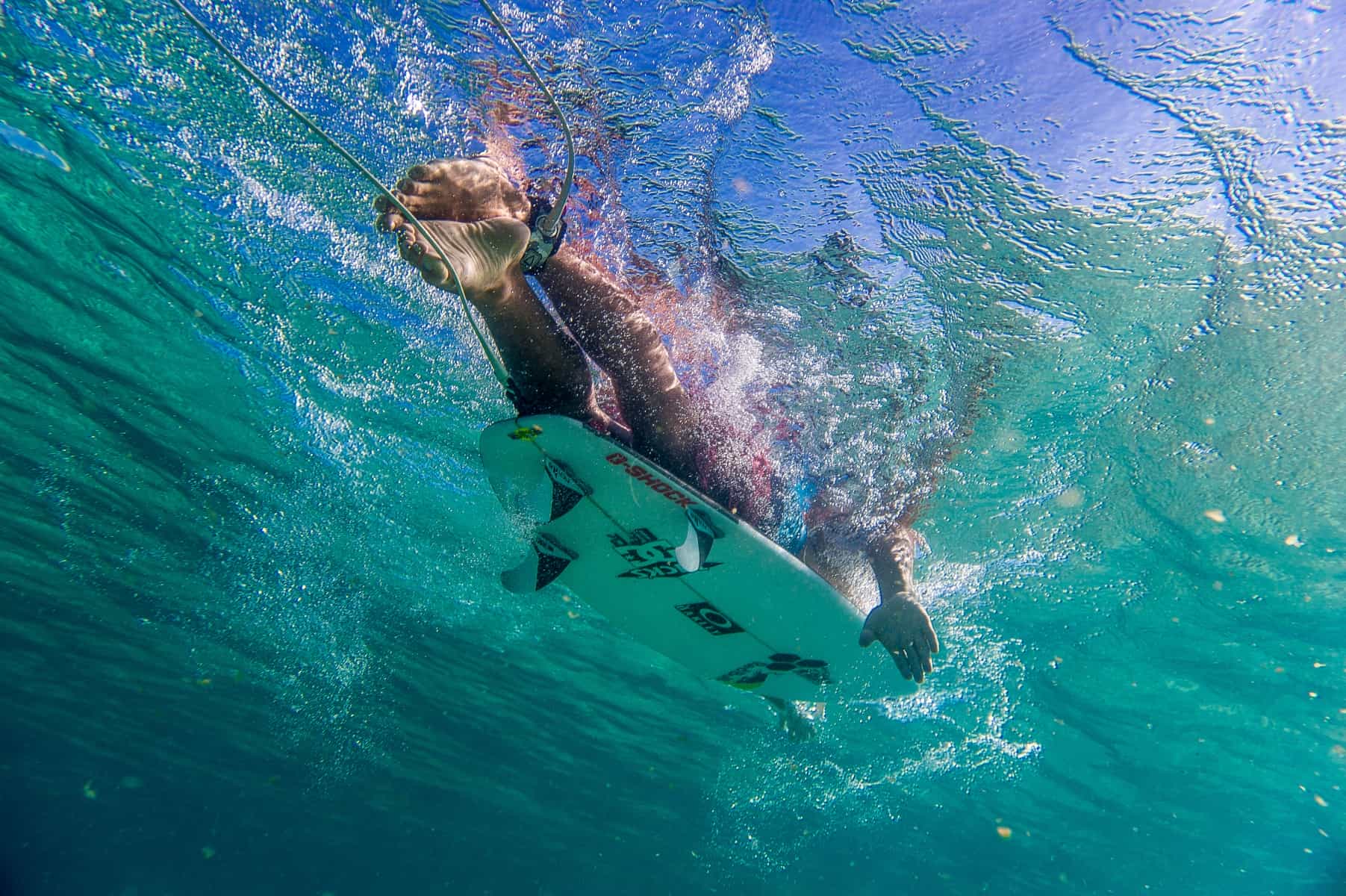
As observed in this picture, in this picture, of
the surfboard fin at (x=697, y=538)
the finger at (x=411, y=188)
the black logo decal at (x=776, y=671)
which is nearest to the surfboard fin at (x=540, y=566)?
the surfboard fin at (x=697, y=538)

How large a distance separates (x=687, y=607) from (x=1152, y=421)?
21.9 ft

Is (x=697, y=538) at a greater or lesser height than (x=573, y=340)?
lesser

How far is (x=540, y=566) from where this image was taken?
6.26m

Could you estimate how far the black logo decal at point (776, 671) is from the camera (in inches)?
277

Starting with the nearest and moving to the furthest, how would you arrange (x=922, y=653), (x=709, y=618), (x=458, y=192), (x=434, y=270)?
(x=434, y=270) → (x=458, y=192) → (x=922, y=653) → (x=709, y=618)

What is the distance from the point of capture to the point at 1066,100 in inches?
202

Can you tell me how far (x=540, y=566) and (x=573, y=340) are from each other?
252 centimetres

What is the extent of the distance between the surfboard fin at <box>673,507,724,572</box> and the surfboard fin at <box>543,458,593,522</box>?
0.90 metres

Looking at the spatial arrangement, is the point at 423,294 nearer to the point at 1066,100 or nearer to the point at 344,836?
the point at 1066,100

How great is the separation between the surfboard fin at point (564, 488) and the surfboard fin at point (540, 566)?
58 centimetres

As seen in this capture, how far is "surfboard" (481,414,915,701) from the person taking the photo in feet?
17.1

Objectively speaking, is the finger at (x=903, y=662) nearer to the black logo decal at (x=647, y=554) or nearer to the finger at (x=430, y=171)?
the black logo decal at (x=647, y=554)

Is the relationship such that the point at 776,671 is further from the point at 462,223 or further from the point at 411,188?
the point at 411,188

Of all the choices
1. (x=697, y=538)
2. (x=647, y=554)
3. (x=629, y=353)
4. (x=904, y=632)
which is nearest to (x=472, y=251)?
(x=629, y=353)
